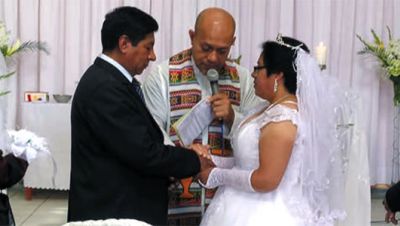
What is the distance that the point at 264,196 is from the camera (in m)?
2.22

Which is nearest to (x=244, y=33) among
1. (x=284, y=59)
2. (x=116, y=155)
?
(x=284, y=59)

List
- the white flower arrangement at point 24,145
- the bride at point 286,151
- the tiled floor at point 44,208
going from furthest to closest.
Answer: the tiled floor at point 44,208
the white flower arrangement at point 24,145
the bride at point 286,151

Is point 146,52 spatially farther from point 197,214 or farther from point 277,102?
point 197,214

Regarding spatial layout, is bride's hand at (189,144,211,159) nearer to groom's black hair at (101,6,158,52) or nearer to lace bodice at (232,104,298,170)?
lace bodice at (232,104,298,170)

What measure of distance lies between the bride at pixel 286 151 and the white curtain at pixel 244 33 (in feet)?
11.2

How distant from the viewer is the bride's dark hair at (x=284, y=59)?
7.06ft

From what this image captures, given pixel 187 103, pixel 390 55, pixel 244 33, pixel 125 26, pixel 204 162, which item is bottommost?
pixel 204 162

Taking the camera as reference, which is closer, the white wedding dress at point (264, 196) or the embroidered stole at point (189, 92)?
the white wedding dress at point (264, 196)

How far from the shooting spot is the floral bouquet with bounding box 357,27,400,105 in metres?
5.30

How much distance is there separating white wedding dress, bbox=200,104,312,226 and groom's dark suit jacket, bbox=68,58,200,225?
0.81 ft

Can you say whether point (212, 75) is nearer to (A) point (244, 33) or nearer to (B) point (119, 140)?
(B) point (119, 140)

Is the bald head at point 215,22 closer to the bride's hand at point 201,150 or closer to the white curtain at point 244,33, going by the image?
the bride's hand at point 201,150

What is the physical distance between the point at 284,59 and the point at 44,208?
3.31 metres

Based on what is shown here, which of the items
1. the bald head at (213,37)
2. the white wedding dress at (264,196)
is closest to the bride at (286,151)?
the white wedding dress at (264,196)
